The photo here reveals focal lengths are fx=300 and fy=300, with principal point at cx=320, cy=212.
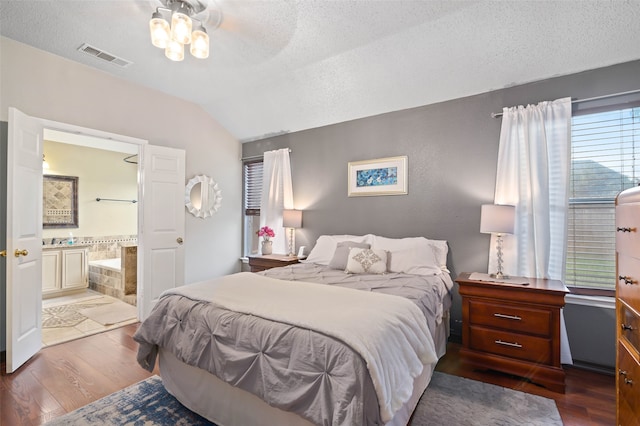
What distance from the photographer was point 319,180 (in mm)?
4184

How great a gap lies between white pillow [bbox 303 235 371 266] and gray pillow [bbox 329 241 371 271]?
198 millimetres

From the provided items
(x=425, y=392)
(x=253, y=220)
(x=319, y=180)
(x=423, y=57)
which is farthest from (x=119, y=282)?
(x=423, y=57)

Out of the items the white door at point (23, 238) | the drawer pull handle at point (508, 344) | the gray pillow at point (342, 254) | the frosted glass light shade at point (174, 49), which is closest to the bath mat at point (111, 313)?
the white door at point (23, 238)

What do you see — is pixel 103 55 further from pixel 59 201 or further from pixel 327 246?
pixel 59 201

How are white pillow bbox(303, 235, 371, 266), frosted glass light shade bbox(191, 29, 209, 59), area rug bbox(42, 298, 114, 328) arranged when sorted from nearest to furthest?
frosted glass light shade bbox(191, 29, 209, 59)
white pillow bbox(303, 235, 371, 266)
area rug bbox(42, 298, 114, 328)

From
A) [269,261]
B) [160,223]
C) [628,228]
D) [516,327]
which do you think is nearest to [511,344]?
[516,327]

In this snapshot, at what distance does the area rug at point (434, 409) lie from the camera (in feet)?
6.08

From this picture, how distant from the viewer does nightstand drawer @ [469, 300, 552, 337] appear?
226 cm

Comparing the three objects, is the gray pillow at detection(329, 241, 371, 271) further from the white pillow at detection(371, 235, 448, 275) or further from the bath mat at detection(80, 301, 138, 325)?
the bath mat at detection(80, 301, 138, 325)

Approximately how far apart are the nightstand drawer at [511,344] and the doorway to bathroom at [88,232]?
3.80 meters

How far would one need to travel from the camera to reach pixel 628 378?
1.37m

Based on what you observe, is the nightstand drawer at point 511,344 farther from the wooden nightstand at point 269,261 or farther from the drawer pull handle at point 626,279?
the wooden nightstand at point 269,261

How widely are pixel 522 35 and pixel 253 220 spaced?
4096 mm

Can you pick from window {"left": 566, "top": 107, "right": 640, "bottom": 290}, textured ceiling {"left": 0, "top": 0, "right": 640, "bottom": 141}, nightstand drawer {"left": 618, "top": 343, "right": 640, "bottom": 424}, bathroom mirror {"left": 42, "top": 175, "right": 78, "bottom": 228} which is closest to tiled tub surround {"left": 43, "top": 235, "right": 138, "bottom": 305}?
bathroom mirror {"left": 42, "top": 175, "right": 78, "bottom": 228}
